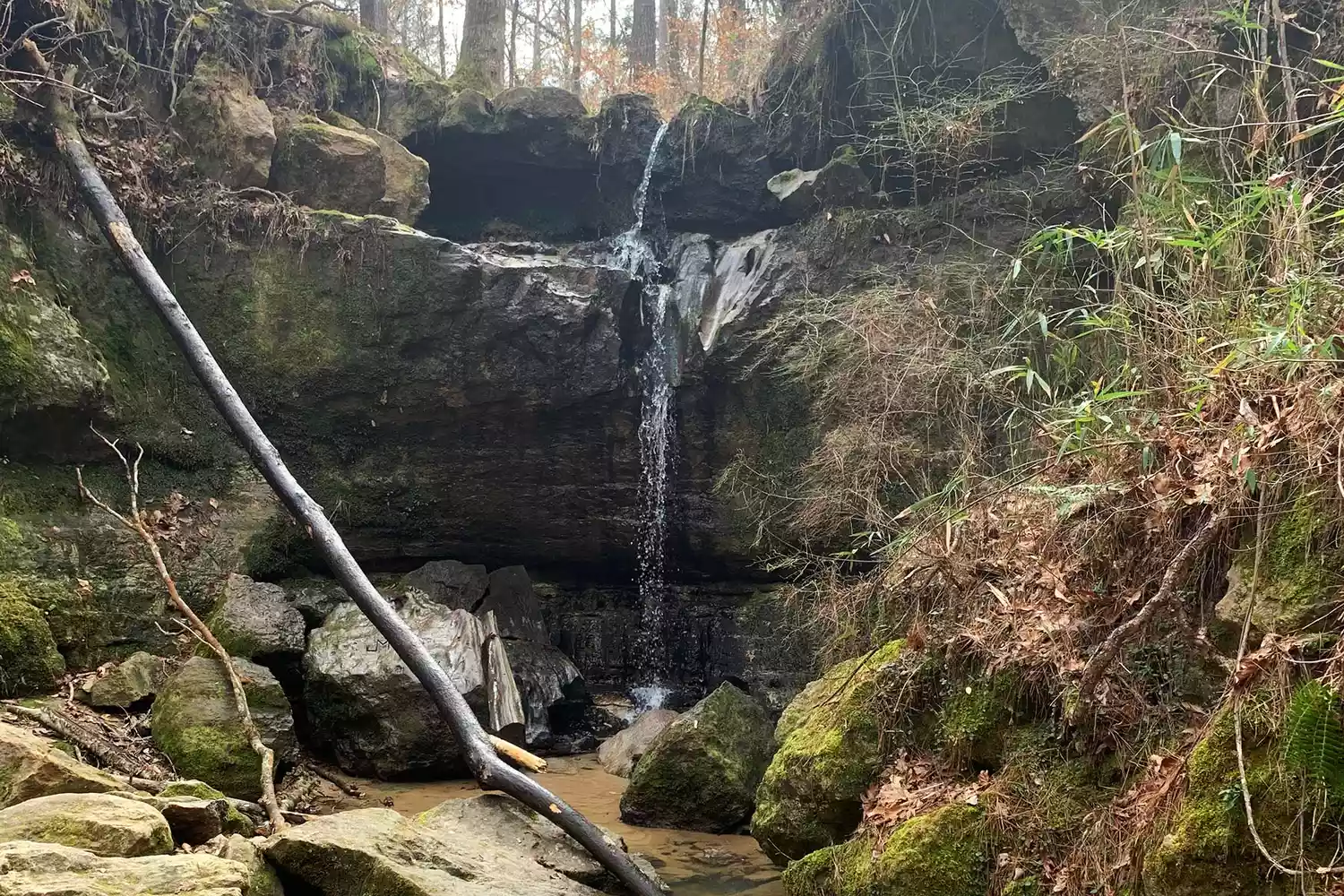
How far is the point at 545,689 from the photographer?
25.9 ft

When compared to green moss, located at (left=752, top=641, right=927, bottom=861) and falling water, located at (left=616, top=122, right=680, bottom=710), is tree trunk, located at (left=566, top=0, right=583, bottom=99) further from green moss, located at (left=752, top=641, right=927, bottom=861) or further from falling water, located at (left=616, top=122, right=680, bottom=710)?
green moss, located at (left=752, top=641, right=927, bottom=861)

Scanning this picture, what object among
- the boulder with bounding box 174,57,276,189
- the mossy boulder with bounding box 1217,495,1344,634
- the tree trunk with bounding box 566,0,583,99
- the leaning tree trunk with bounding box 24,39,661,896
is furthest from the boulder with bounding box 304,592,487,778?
the tree trunk with bounding box 566,0,583,99

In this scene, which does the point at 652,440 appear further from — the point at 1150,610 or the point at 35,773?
the point at 1150,610

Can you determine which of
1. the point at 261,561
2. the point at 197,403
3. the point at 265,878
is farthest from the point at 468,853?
the point at 197,403

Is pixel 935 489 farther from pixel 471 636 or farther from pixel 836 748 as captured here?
pixel 471 636

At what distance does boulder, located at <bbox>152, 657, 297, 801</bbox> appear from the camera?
5008 mm

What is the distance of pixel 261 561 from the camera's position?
784 cm

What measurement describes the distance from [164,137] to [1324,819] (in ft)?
28.9

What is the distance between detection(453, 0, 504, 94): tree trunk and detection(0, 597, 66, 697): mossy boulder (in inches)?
303

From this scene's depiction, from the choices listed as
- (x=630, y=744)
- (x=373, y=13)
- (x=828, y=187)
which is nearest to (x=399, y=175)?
(x=828, y=187)

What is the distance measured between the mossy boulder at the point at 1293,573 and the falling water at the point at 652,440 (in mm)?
6255

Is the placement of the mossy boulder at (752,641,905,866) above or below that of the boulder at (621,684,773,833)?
above

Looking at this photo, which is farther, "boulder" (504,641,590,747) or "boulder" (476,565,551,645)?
"boulder" (476,565,551,645)

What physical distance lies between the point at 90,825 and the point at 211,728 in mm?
2331
